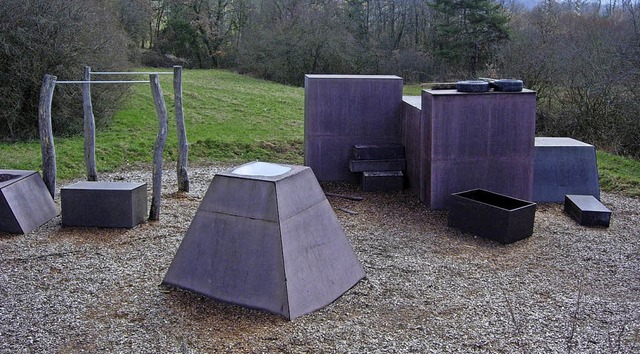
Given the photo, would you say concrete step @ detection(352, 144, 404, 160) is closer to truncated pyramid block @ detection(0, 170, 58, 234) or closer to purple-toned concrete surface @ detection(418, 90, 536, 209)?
purple-toned concrete surface @ detection(418, 90, 536, 209)

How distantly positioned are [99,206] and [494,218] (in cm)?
469

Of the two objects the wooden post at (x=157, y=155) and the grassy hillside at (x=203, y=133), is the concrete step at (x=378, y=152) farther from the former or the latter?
the wooden post at (x=157, y=155)

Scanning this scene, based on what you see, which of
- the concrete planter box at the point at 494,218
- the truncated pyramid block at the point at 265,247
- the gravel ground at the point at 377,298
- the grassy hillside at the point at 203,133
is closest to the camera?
the gravel ground at the point at 377,298

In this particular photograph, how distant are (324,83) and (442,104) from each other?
7.53ft

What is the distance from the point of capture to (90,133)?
9305mm

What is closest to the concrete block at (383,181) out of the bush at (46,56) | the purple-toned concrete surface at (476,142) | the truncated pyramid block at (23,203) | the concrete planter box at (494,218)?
the purple-toned concrete surface at (476,142)

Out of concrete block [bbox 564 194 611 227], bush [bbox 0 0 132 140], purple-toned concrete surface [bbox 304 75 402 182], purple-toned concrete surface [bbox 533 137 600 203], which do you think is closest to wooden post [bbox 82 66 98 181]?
purple-toned concrete surface [bbox 304 75 402 182]

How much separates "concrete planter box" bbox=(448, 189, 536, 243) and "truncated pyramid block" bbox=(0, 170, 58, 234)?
16.6 ft

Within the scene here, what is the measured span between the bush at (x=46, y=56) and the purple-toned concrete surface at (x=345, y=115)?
18.0 feet

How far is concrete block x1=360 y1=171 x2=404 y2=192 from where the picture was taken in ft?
33.1

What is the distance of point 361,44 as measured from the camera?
27.1 metres

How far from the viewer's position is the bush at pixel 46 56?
1258cm

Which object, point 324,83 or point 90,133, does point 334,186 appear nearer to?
point 324,83

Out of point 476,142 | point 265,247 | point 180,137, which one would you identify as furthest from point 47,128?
point 476,142
